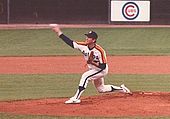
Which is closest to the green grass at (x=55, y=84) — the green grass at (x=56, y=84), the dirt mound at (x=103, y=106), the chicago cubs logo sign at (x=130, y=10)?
the green grass at (x=56, y=84)

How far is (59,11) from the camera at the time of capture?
4150 centimetres

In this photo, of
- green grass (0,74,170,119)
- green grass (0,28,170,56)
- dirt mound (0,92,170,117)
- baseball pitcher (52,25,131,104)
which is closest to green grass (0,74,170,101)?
green grass (0,74,170,119)

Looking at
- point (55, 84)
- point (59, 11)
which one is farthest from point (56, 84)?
point (59, 11)

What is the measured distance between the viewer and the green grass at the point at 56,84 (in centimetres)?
1413

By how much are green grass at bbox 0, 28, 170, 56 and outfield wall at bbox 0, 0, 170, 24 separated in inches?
151

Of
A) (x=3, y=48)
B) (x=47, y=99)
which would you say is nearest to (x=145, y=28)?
(x=3, y=48)

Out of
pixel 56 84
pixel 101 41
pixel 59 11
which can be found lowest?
pixel 56 84

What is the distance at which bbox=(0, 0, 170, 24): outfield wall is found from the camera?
40906mm

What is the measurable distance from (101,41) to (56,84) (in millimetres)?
14117

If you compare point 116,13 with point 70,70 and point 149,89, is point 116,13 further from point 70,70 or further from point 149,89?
point 149,89

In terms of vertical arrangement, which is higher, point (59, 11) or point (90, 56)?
point (59, 11)

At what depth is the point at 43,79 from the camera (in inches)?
657

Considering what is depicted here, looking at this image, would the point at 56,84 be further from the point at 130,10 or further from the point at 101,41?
the point at 130,10

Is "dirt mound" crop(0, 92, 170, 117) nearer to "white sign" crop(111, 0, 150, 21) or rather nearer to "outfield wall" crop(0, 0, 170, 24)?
"white sign" crop(111, 0, 150, 21)
